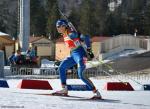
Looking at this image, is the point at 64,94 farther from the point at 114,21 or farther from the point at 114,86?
Answer: the point at 114,21

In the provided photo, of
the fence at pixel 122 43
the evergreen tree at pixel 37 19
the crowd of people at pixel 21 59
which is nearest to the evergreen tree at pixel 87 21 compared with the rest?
the evergreen tree at pixel 37 19

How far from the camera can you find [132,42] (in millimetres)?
67562

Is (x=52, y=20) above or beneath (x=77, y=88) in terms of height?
above

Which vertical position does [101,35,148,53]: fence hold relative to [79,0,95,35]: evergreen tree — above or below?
below

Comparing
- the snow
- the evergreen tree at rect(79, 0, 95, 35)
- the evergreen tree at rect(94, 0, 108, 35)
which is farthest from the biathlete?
the evergreen tree at rect(94, 0, 108, 35)

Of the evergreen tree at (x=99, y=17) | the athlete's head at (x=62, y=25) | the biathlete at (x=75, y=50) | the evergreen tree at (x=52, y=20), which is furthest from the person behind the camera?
the evergreen tree at (x=99, y=17)

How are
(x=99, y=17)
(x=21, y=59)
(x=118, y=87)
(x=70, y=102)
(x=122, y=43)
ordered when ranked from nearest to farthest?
(x=70, y=102) < (x=118, y=87) < (x=21, y=59) < (x=122, y=43) < (x=99, y=17)

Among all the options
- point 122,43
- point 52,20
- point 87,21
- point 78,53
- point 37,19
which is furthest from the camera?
point 37,19

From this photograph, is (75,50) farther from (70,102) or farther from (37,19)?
(37,19)

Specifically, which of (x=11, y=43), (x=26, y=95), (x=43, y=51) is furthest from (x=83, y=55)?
(x=43, y=51)

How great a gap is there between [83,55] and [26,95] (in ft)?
4.04

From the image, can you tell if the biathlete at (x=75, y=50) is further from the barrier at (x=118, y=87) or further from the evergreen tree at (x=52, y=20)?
the evergreen tree at (x=52, y=20)

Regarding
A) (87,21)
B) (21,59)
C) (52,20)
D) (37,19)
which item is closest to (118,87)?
(21,59)

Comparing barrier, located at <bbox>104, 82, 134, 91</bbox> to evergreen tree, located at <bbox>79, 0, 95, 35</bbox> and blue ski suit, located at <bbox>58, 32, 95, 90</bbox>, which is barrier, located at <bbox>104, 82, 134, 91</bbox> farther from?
evergreen tree, located at <bbox>79, 0, 95, 35</bbox>
